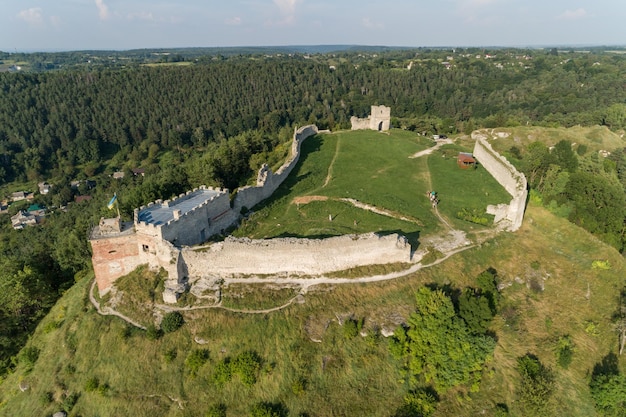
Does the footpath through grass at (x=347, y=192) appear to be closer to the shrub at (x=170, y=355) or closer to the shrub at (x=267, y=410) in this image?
the shrub at (x=170, y=355)

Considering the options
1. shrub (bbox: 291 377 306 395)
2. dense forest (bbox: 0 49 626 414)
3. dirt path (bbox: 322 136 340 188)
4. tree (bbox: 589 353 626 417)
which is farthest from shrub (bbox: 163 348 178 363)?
tree (bbox: 589 353 626 417)

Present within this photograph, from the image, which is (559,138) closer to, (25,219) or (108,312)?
(108,312)

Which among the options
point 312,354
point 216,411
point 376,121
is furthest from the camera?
point 376,121

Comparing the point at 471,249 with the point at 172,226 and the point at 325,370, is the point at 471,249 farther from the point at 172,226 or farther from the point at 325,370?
the point at 172,226

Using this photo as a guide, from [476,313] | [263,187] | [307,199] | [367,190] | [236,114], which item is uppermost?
[263,187]

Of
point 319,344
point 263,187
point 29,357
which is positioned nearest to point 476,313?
point 319,344

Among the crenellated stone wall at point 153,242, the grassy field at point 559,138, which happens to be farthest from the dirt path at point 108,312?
the grassy field at point 559,138
